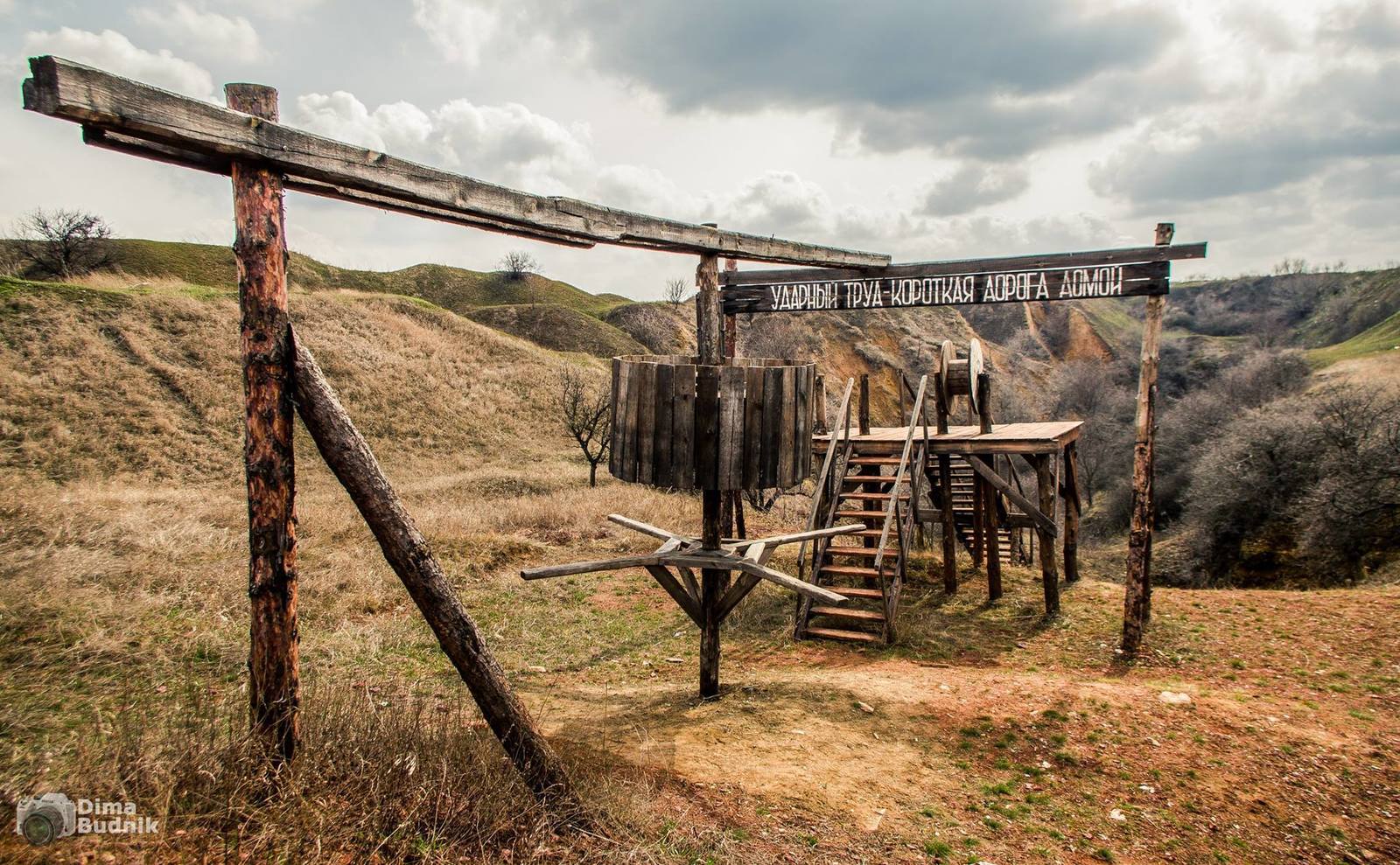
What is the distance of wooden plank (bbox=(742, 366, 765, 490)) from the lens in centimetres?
502

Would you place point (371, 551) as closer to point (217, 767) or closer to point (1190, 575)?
point (217, 767)

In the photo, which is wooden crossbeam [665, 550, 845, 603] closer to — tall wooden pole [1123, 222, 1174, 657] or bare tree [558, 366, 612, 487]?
tall wooden pole [1123, 222, 1174, 657]

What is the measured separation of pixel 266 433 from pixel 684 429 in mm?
2598

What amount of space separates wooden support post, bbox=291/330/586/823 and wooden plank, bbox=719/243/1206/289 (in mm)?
7860

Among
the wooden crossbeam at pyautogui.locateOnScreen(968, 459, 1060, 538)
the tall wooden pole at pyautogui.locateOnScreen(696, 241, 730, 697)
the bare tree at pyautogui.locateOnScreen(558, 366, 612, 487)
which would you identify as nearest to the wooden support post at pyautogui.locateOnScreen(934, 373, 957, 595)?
the wooden crossbeam at pyautogui.locateOnScreen(968, 459, 1060, 538)

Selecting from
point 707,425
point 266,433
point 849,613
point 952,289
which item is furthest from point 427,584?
point 952,289

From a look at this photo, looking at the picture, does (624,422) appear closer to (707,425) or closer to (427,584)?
(707,425)

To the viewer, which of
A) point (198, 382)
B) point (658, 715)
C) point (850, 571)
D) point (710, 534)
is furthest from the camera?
point (198, 382)

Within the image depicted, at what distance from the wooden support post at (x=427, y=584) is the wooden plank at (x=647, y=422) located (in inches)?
67.1

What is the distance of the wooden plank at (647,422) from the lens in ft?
16.6

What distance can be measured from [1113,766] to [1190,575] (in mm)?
Result: 15337

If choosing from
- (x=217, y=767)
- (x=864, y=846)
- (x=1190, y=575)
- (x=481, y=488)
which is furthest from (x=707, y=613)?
(x=1190, y=575)

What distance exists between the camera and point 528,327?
46562mm

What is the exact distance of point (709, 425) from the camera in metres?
5.00
